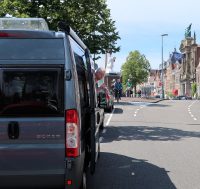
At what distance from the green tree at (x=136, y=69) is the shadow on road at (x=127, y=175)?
96315 millimetres

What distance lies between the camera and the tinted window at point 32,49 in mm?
5242

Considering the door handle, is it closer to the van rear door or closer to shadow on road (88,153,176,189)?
the van rear door

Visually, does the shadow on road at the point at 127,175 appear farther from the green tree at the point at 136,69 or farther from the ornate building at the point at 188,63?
the ornate building at the point at 188,63

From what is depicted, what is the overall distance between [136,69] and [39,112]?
332ft

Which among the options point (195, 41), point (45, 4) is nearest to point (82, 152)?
point (45, 4)

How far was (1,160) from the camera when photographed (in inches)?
199

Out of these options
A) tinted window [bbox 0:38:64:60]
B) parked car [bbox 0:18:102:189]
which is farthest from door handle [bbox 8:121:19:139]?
tinted window [bbox 0:38:64:60]

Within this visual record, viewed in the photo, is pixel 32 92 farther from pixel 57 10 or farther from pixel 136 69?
pixel 136 69

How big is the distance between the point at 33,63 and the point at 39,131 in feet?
2.53

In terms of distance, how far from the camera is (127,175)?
810cm

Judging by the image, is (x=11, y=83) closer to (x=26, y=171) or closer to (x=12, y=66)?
Answer: (x=12, y=66)

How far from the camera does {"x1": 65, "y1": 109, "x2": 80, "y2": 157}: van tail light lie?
5117 mm

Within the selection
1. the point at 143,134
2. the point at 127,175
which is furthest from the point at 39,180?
the point at 143,134

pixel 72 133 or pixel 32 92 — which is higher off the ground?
pixel 32 92
